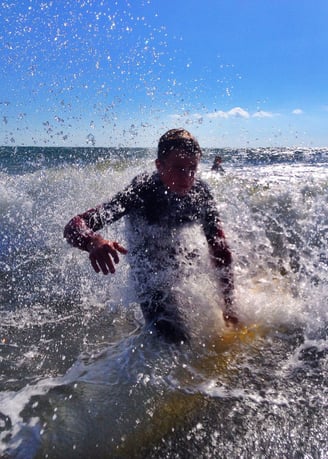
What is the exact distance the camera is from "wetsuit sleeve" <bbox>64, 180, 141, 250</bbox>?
2.54 m

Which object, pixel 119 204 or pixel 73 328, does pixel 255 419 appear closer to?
pixel 119 204

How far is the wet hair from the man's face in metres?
0.04

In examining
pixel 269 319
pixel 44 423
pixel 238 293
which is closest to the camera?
pixel 44 423

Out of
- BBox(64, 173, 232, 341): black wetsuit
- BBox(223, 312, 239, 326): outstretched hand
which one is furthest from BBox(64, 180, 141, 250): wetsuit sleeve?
BBox(223, 312, 239, 326): outstretched hand

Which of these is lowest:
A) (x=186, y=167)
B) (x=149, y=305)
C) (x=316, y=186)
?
A: (x=316, y=186)

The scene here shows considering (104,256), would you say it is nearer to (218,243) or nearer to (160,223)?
(160,223)

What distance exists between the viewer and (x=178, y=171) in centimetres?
289

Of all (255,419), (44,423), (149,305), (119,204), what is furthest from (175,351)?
(119,204)

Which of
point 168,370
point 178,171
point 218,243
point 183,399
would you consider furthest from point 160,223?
point 183,399

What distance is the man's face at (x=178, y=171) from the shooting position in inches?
113

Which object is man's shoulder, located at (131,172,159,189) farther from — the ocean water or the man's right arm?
the ocean water

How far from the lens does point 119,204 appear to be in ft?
9.62

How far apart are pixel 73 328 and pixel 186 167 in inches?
70.5

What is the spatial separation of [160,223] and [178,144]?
631 mm
